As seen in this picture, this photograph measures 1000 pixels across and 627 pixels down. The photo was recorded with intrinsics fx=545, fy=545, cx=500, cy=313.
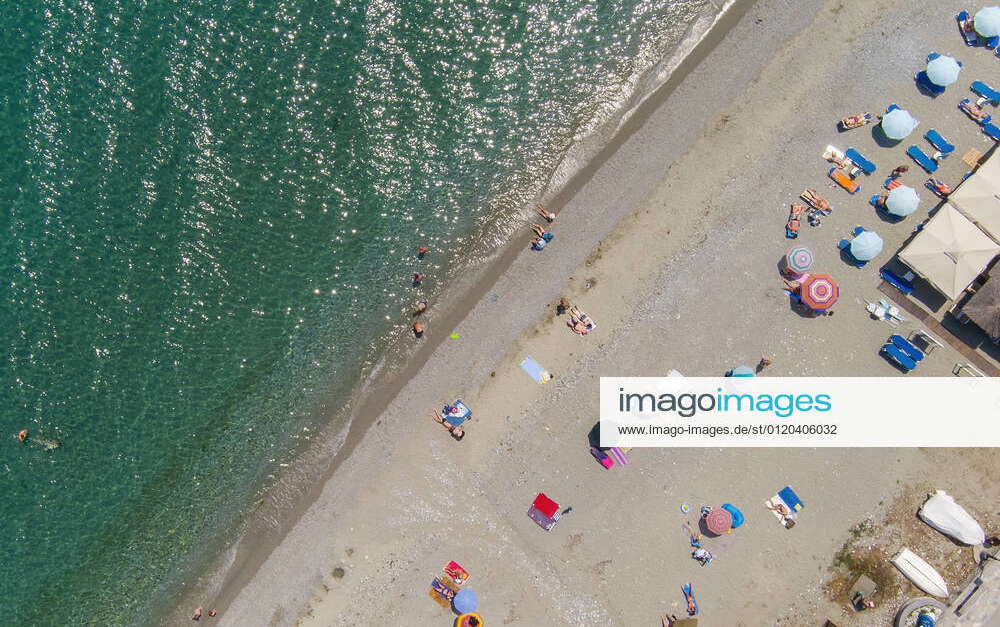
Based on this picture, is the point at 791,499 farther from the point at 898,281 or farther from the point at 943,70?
the point at 943,70

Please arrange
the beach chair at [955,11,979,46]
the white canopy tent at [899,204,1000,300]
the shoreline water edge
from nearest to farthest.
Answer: the white canopy tent at [899,204,1000,300] < the shoreline water edge < the beach chair at [955,11,979,46]

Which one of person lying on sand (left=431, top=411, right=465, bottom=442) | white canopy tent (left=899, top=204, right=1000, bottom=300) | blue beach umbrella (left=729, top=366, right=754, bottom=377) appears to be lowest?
person lying on sand (left=431, top=411, right=465, bottom=442)

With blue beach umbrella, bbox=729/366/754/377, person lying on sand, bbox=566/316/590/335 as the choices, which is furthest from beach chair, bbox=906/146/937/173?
person lying on sand, bbox=566/316/590/335

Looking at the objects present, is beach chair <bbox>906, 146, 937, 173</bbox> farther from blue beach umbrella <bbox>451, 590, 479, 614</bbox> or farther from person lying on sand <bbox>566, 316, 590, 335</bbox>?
blue beach umbrella <bbox>451, 590, 479, 614</bbox>

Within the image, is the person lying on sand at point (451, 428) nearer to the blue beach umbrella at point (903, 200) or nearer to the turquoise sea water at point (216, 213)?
the turquoise sea water at point (216, 213)

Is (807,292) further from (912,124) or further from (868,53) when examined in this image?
(868,53)

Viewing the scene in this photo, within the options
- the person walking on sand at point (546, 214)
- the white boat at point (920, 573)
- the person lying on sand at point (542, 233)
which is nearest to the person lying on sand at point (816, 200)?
the person walking on sand at point (546, 214)
